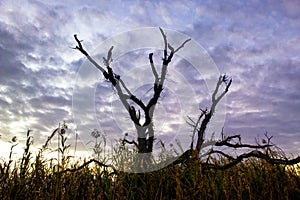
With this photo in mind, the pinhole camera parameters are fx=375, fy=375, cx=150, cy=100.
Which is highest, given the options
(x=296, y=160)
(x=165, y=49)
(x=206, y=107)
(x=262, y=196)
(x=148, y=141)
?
(x=165, y=49)

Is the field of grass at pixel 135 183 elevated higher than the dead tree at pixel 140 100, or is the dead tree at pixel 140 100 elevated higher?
the dead tree at pixel 140 100

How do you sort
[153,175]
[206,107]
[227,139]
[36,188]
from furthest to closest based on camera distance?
[206,107], [227,139], [153,175], [36,188]

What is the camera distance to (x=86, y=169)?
8164 mm

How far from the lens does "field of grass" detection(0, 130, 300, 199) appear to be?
6898 millimetres

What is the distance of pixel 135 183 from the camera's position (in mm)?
8195

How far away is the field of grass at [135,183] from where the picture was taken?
6.90 meters

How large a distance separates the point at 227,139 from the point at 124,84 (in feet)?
14.9

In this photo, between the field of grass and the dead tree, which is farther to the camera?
the dead tree

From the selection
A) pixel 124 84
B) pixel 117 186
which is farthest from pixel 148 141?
pixel 117 186

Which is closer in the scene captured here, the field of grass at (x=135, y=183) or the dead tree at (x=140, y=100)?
the field of grass at (x=135, y=183)

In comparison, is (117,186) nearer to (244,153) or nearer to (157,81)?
(244,153)

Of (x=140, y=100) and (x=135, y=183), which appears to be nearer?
(x=135, y=183)

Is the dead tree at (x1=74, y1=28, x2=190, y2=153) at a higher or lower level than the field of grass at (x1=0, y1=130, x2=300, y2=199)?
higher

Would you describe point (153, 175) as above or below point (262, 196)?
above
